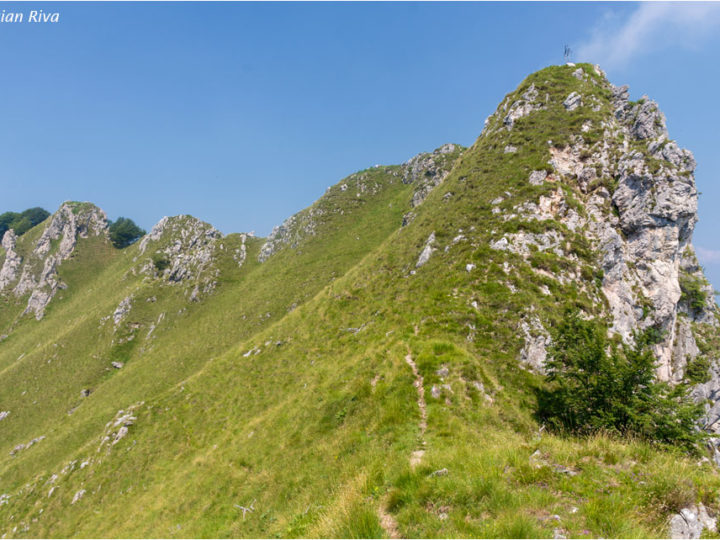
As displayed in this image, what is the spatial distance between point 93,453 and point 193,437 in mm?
14837

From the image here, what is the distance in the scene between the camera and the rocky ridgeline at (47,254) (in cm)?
9319

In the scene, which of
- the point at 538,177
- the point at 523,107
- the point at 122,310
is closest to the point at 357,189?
the point at 523,107

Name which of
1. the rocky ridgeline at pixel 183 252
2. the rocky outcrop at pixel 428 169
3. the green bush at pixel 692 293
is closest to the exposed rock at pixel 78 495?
the rocky ridgeline at pixel 183 252

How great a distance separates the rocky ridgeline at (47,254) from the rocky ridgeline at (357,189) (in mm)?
73459

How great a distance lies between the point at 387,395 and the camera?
51.3 ft

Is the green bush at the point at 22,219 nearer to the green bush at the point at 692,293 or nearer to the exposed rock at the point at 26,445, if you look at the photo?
the exposed rock at the point at 26,445

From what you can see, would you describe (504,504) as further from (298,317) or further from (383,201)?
(383,201)

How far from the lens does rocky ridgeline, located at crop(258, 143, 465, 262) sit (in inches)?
3018

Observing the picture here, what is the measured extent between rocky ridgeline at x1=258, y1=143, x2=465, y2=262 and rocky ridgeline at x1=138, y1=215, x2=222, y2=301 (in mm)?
16295

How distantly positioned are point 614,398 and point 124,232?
159 meters

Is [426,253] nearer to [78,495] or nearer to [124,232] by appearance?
[78,495]

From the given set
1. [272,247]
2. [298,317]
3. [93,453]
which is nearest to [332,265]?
[298,317]

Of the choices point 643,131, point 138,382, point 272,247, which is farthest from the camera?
point 272,247

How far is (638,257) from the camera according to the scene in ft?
97.2
